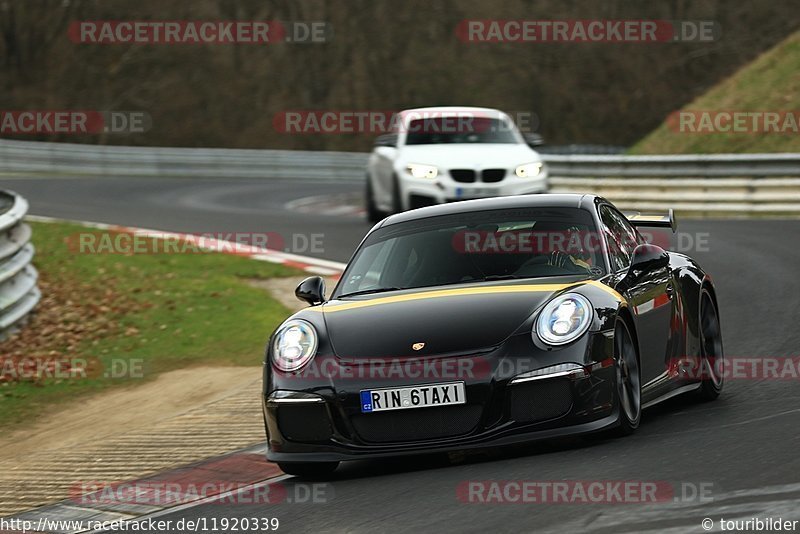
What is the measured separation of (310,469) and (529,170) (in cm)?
1223

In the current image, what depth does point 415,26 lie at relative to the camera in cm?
5231

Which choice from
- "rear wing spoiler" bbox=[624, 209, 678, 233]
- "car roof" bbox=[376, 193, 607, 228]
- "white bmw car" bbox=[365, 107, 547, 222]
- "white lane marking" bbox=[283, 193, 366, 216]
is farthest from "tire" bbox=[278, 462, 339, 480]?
"white lane marking" bbox=[283, 193, 366, 216]

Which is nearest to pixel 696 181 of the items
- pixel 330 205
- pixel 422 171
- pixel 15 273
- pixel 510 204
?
pixel 422 171

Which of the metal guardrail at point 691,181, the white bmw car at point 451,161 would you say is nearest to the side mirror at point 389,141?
the white bmw car at point 451,161

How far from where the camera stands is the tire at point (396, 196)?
64.3ft

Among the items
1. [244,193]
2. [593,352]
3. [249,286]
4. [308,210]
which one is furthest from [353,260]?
[244,193]

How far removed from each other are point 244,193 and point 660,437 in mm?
23993

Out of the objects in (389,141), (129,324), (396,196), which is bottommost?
(129,324)

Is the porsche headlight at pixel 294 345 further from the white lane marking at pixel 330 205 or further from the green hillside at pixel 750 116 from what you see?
the green hillside at pixel 750 116

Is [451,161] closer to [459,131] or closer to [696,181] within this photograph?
[459,131]

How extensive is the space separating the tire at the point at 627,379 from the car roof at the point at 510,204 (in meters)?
1.09

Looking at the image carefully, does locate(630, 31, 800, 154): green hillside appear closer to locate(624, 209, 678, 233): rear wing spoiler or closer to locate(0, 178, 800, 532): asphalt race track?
locate(0, 178, 800, 532): asphalt race track

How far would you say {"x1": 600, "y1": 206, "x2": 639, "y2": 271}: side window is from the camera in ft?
26.3

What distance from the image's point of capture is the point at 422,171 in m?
19.3
